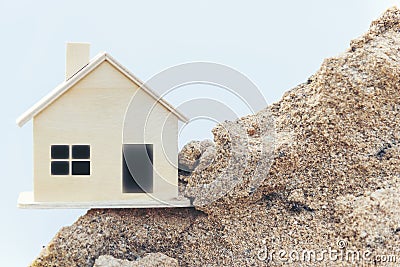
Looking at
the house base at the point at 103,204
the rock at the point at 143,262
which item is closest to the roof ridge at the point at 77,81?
the house base at the point at 103,204

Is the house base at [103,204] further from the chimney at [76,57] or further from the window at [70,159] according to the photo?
the chimney at [76,57]

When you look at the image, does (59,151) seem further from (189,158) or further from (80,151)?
(189,158)

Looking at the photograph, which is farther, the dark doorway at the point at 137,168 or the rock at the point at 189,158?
the rock at the point at 189,158

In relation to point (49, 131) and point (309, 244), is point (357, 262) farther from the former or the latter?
point (49, 131)

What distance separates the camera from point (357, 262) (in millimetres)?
3711

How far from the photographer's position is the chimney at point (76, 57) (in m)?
3.95

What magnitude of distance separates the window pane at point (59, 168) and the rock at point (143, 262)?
48cm

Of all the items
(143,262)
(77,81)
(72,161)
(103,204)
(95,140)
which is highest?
(77,81)

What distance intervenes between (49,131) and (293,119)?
4.23 feet

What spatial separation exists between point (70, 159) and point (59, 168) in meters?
0.07

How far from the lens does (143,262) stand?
378 cm

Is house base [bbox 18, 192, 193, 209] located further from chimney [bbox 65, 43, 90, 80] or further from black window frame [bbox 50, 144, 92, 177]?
chimney [bbox 65, 43, 90, 80]

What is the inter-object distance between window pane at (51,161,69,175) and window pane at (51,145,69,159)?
0.03 m

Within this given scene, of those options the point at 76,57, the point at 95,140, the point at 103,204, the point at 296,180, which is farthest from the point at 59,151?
the point at 296,180
